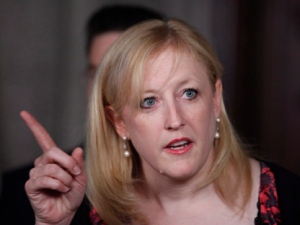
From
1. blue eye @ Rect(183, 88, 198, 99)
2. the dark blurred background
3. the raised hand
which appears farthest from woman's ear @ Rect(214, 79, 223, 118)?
the dark blurred background

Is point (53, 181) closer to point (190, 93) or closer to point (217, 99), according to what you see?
point (190, 93)

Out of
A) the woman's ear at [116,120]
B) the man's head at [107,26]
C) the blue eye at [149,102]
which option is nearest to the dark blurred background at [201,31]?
the man's head at [107,26]

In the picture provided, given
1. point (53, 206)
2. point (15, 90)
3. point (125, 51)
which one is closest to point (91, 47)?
point (15, 90)

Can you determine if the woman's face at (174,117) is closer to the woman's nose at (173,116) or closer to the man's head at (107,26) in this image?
the woman's nose at (173,116)

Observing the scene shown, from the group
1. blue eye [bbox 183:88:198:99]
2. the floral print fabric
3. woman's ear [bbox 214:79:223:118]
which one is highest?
blue eye [bbox 183:88:198:99]

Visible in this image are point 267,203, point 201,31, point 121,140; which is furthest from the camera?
point 201,31

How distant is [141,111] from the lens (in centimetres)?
199

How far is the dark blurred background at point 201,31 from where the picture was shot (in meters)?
3.11

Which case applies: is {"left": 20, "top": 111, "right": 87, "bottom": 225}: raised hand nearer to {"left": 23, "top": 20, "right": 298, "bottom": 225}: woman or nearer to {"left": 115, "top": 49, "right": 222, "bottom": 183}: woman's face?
{"left": 23, "top": 20, "right": 298, "bottom": 225}: woman

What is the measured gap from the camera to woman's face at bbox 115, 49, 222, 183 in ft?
6.34

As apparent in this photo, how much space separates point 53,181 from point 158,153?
1.01 ft

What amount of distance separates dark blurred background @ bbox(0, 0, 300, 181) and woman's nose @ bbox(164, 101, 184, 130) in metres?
1.17

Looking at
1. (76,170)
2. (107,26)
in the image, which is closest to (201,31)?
(107,26)

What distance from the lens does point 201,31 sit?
320 cm
